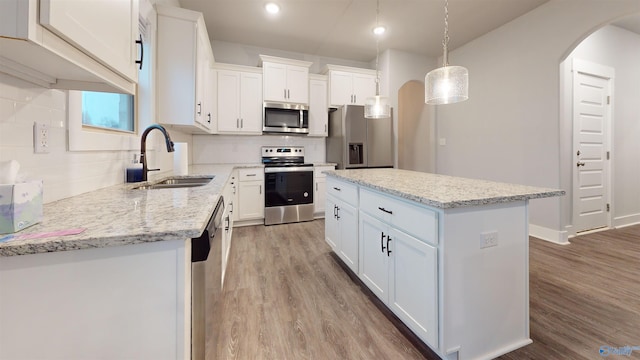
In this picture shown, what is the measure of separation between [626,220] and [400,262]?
15.0 feet

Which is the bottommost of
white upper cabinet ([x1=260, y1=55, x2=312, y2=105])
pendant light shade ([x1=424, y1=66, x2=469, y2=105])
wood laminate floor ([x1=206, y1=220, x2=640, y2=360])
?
wood laminate floor ([x1=206, y1=220, x2=640, y2=360])

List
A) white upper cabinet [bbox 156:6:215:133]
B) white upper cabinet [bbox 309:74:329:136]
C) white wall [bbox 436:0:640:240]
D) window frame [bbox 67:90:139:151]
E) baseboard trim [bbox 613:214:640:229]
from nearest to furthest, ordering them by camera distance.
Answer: window frame [bbox 67:90:139:151] < white upper cabinet [bbox 156:6:215:133] < white wall [bbox 436:0:640:240] < baseboard trim [bbox 613:214:640:229] < white upper cabinet [bbox 309:74:329:136]

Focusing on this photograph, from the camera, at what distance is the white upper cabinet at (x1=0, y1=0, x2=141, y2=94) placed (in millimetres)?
568

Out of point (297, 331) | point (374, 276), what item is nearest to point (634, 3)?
point (374, 276)

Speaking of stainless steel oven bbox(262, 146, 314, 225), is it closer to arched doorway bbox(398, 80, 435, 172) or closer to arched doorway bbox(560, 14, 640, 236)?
arched doorway bbox(398, 80, 435, 172)

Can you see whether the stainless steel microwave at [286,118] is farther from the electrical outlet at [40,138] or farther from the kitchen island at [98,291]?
A: the kitchen island at [98,291]

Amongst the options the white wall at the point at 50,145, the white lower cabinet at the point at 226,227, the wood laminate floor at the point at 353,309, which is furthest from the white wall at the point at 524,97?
the white wall at the point at 50,145

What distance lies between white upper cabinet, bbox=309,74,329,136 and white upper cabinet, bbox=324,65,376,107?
0.13 m

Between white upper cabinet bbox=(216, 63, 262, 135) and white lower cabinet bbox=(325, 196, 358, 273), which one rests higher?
white upper cabinet bbox=(216, 63, 262, 135)

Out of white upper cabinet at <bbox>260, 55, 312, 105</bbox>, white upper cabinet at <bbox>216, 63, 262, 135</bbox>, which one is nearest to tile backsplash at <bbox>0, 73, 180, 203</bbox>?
white upper cabinet at <bbox>216, 63, 262, 135</bbox>

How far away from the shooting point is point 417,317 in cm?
138

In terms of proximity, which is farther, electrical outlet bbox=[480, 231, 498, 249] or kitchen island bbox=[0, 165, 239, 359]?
electrical outlet bbox=[480, 231, 498, 249]

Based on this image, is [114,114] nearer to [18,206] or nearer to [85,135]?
[85,135]

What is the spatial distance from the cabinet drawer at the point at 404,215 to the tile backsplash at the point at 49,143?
154cm
